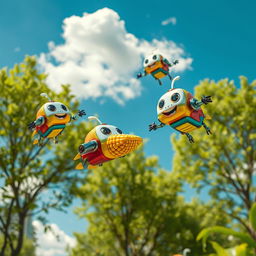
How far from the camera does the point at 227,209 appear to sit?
60.6 feet

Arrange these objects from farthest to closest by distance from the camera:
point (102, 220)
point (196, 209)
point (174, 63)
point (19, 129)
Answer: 1. point (196, 209)
2. point (102, 220)
3. point (19, 129)
4. point (174, 63)

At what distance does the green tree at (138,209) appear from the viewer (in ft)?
77.3

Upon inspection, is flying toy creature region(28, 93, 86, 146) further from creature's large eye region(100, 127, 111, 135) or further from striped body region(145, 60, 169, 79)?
striped body region(145, 60, 169, 79)

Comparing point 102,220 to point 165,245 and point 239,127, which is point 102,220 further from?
point 239,127

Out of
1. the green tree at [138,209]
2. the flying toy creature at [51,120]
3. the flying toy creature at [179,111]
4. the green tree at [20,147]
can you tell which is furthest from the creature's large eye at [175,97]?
the green tree at [138,209]

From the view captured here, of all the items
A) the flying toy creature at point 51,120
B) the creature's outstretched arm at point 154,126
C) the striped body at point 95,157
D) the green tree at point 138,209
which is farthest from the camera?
the green tree at point 138,209

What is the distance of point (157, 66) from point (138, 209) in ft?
68.8

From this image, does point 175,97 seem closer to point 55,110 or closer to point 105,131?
point 105,131

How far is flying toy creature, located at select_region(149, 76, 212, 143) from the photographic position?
114 inches

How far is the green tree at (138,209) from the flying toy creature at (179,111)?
19734mm

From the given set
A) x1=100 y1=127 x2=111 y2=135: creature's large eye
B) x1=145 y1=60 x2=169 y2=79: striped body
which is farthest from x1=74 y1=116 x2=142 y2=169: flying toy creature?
x1=145 y1=60 x2=169 y2=79: striped body

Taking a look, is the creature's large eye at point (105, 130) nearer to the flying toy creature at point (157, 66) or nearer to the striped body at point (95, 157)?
the striped body at point (95, 157)

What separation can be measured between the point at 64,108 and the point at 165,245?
25830mm

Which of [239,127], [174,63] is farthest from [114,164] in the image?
[174,63]
